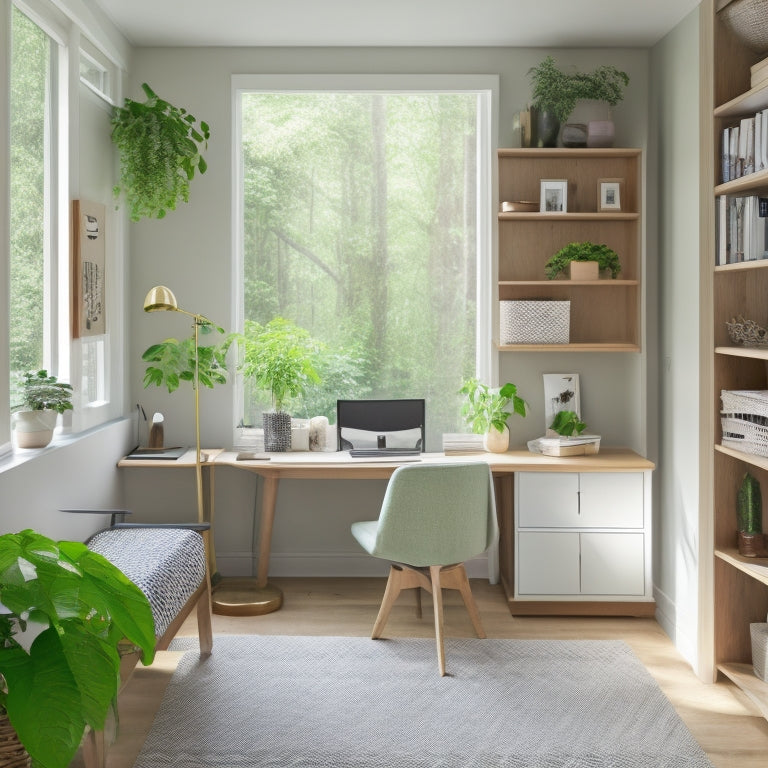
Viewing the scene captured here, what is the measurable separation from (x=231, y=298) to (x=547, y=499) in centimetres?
185

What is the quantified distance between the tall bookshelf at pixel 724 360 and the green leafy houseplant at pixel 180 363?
2210 mm

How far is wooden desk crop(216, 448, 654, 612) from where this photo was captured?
4004 millimetres

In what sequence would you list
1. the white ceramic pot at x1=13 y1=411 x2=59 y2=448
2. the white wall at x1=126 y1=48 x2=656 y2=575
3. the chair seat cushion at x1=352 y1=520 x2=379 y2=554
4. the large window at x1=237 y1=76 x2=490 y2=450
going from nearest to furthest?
the white ceramic pot at x1=13 y1=411 x2=59 y2=448 < the chair seat cushion at x1=352 y1=520 x2=379 y2=554 < the white wall at x1=126 y1=48 x2=656 y2=575 < the large window at x1=237 y1=76 x2=490 y2=450

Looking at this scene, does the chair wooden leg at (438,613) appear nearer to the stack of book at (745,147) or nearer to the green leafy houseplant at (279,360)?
the green leafy houseplant at (279,360)

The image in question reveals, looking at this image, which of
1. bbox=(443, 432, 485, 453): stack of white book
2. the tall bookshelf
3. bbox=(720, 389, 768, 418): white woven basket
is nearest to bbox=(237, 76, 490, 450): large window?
bbox=(443, 432, 485, 453): stack of white book

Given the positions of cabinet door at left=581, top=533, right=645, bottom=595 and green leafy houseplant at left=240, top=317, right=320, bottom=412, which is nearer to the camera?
cabinet door at left=581, top=533, right=645, bottom=595

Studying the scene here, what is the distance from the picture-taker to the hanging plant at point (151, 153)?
159 inches

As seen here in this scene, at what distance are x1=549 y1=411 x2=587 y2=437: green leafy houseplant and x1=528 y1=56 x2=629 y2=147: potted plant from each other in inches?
51.6

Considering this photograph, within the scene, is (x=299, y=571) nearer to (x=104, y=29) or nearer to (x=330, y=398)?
(x=330, y=398)

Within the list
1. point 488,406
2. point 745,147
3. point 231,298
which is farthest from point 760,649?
point 231,298

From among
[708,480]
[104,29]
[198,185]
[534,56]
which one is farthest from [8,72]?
[708,480]

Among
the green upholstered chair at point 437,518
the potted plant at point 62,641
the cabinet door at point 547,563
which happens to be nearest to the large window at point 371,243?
the cabinet door at point 547,563

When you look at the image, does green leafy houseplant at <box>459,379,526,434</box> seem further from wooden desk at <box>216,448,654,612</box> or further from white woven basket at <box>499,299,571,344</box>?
white woven basket at <box>499,299,571,344</box>

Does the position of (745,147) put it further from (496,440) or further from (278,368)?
(278,368)
